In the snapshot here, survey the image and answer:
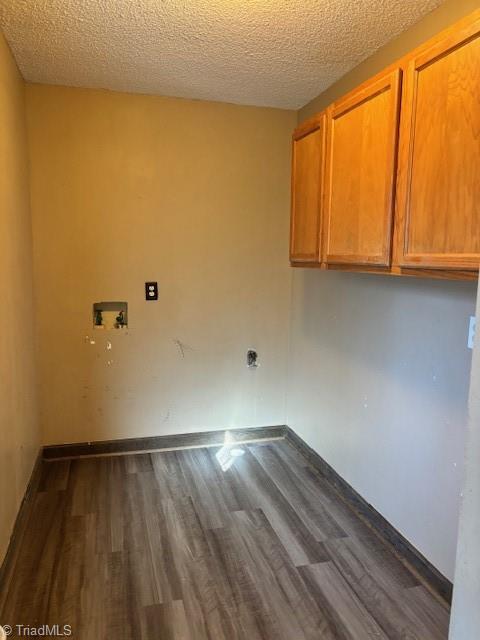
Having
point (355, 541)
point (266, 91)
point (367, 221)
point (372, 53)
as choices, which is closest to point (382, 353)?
point (367, 221)

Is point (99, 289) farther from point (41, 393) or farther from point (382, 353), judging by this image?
point (382, 353)

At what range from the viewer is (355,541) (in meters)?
2.24

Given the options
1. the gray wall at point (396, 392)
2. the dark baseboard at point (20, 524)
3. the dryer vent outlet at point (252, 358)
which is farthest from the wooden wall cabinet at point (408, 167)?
the dark baseboard at point (20, 524)

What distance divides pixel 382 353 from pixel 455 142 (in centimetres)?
115

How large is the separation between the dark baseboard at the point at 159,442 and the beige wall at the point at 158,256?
0.06 metres

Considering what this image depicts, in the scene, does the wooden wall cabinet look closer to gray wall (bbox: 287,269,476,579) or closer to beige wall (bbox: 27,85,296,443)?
gray wall (bbox: 287,269,476,579)

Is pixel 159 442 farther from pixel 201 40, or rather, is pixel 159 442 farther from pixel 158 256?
pixel 201 40

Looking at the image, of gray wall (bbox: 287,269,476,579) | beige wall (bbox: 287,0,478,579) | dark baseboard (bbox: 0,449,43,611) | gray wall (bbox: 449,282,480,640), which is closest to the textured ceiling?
beige wall (bbox: 287,0,478,579)

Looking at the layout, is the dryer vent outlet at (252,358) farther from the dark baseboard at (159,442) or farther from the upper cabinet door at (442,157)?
the upper cabinet door at (442,157)

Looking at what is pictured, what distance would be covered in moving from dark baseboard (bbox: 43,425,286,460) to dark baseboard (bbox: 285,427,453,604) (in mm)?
343

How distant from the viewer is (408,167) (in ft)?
5.25

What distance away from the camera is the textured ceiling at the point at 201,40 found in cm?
189

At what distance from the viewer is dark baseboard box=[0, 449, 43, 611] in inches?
75.0

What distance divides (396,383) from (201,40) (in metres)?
1.90
